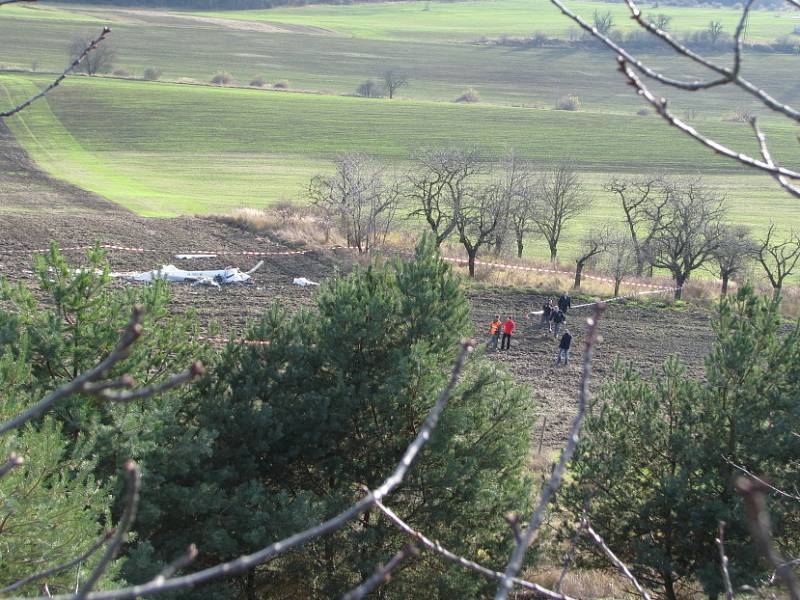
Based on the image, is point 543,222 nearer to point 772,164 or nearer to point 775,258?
point 775,258

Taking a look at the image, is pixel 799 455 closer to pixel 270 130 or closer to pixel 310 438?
pixel 310 438

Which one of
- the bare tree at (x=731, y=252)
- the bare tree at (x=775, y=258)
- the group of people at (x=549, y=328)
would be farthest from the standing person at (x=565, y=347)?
the bare tree at (x=731, y=252)

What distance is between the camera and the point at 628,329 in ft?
85.4

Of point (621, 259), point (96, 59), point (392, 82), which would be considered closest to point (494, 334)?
point (621, 259)

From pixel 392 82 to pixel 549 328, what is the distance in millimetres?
62255

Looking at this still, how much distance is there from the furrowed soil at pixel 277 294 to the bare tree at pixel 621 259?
1.75 metres

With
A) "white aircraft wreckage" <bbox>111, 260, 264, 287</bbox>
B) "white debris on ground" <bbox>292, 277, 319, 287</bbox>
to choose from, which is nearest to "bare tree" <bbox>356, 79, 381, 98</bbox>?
"white debris on ground" <bbox>292, 277, 319, 287</bbox>

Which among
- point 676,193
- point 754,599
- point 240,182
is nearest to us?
point 754,599

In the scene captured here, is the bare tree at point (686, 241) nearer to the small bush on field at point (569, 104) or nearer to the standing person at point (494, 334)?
the standing person at point (494, 334)

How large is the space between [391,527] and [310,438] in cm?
152

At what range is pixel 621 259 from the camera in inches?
1168

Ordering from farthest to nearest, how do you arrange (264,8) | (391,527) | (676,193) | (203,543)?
(264,8) < (676,193) < (391,527) < (203,543)

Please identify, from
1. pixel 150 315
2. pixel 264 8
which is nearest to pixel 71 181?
pixel 150 315

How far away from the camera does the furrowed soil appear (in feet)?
74.5
